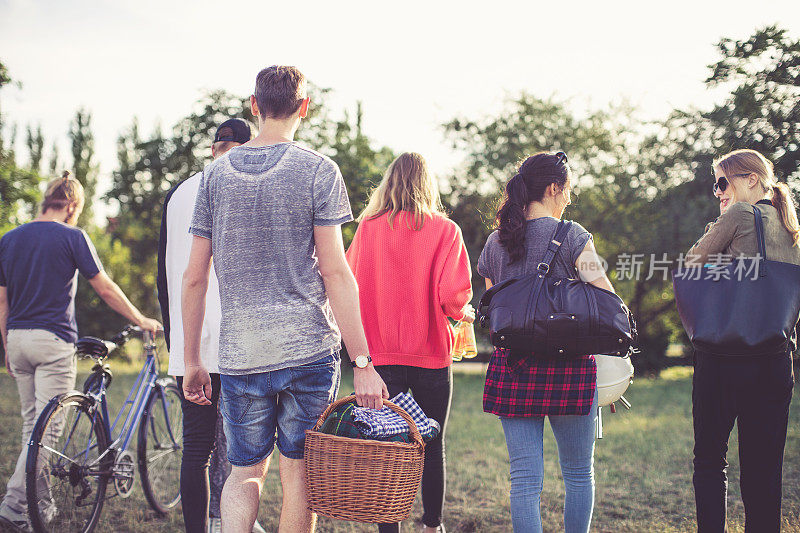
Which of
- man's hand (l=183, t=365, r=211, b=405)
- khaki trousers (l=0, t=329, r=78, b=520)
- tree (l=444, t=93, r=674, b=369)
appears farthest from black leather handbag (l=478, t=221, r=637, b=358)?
tree (l=444, t=93, r=674, b=369)

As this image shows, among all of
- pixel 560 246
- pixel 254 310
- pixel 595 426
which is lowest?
pixel 595 426

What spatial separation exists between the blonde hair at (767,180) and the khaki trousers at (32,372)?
12.2 ft

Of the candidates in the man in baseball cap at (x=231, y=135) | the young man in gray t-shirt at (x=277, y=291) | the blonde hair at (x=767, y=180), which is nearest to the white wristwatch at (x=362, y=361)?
the young man in gray t-shirt at (x=277, y=291)

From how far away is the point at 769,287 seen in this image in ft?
9.36

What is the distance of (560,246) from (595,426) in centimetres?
78

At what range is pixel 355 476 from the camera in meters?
2.36

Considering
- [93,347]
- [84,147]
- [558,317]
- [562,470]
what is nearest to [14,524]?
[93,347]

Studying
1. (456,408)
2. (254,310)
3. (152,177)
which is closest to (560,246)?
(254,310)

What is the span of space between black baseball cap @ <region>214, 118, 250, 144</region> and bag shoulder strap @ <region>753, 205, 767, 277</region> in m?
2.38

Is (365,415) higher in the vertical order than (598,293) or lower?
lower

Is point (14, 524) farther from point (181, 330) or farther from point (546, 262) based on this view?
point (546, 262)

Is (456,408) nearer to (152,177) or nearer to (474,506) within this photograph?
(474,506)

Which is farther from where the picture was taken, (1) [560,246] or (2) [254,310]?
(1) [560,246]

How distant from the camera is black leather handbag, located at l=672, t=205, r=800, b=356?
2840 mm
